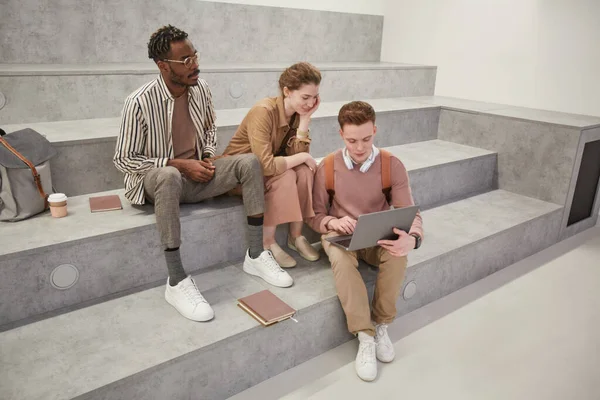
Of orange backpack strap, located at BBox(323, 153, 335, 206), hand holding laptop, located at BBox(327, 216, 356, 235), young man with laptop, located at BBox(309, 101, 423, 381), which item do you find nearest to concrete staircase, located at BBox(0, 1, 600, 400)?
young man with laptop, located at BBox(309, 101, 423, 381)

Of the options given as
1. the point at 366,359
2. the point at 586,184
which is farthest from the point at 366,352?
the point at 586,184

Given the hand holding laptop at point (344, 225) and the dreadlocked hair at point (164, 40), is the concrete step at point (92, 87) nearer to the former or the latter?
the dreadlocked hair at point (164, 40)

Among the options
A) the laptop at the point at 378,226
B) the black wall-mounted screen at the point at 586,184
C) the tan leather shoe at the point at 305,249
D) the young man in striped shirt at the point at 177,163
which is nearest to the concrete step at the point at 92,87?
the young man in striped shirt at the point at 177,163

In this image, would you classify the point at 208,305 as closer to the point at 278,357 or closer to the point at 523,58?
the point at 278,357

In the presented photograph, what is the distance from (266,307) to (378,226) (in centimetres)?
47

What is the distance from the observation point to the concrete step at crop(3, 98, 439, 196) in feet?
6.59

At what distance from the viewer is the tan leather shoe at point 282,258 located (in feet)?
6.45

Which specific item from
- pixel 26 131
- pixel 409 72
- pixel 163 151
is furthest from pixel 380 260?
pixel 409 72

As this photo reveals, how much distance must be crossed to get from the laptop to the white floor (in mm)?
428

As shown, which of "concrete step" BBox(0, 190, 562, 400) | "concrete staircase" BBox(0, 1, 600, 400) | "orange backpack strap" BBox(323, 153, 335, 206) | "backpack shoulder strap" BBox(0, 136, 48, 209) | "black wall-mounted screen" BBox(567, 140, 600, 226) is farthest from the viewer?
"black wall-mounted screen" BBox(567, 140, 600, 226)

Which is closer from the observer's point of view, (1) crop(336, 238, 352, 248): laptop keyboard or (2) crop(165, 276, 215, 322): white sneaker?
(2) crop(165, 276, 215, 322): white sneaker

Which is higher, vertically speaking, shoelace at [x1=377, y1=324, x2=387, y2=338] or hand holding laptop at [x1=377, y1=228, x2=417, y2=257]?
hand holding laptop at [x1=377, y1=228, x2=417, y2=257]

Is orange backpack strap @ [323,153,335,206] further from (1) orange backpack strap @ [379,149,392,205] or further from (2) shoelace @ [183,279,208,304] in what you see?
(2) shoelace @ [183,279,208,304]

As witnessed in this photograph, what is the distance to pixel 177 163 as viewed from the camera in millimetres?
1811
